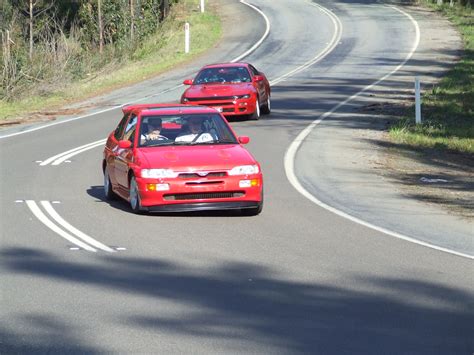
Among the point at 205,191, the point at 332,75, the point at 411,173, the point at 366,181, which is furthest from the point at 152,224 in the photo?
the point at 332,75

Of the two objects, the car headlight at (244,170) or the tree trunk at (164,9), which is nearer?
the car headlight at (244,170)

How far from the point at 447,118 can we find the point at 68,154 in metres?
9.92

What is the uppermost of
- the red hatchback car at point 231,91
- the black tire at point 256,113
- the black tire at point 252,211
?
the black tire at point 252,211

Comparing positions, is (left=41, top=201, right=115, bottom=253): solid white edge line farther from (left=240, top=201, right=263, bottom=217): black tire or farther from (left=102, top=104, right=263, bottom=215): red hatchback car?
(left=240, top=201, right=263, bottom=217): black tire

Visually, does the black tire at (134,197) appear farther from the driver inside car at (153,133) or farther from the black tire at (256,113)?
the black tire at (256,113)

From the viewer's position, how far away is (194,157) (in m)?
14.0

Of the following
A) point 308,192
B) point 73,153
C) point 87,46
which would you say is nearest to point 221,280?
point 308,192

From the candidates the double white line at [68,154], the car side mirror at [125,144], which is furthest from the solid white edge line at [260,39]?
the car side mirror at [125,144]

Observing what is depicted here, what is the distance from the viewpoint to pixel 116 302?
881 centimetres

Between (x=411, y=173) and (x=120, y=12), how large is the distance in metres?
37.0

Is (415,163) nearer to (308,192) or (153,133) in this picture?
(308,192)

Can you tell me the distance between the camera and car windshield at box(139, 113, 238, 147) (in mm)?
A: 14695

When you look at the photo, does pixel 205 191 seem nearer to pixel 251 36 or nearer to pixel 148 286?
pixel 148 286

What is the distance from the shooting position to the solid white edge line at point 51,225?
460 inches
